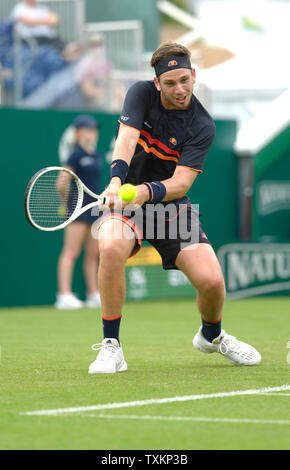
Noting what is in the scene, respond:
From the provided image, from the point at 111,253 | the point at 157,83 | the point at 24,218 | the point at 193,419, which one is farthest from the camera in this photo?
the point at 24,218

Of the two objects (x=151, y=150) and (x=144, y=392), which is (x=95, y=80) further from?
(x=144, y=392)

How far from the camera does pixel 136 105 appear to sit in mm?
5973

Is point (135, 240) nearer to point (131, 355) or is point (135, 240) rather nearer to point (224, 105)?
point (131, 355)

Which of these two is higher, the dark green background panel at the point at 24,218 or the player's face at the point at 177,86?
the player's face at the point at 177,86

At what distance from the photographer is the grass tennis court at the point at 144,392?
3.86 m

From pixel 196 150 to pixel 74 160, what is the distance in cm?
550

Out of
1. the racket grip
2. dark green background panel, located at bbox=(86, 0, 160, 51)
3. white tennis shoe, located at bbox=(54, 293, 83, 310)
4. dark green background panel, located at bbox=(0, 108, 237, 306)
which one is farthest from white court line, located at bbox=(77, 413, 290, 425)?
dark green background panel, located at bbox=(86, 0, 160, 51)

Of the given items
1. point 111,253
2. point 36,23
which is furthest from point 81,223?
point 111,253

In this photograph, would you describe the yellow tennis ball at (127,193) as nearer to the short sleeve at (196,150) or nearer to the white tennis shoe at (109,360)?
the short sleeve at (196,150)

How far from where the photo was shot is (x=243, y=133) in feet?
47.8

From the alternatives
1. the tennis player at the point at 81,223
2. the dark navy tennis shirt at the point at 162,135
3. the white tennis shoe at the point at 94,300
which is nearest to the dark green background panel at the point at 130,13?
the tennis player at the point at 81,223

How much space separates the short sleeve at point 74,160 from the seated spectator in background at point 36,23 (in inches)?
90.2

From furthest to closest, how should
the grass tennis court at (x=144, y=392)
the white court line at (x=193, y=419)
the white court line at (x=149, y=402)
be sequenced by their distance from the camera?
the white court line at (x=149, y=402)
the white court line at (x=193, y=419)
the grass tennis court at (x=144, y=392)
